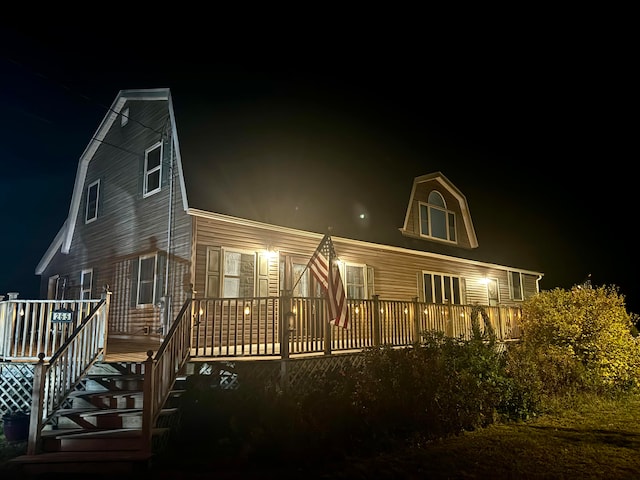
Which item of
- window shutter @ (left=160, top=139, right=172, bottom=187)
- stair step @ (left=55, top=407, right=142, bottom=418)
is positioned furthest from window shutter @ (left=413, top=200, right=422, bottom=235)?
stair step @ (left=55, top=407, right=142, bottom=418)

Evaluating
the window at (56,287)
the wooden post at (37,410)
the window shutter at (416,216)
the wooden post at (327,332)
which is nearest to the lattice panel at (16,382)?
the wooden post at (37,410)

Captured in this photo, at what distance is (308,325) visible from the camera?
30.0 ft

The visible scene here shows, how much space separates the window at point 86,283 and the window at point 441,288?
11672 mm

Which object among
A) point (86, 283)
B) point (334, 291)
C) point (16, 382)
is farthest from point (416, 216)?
point (16, 382)

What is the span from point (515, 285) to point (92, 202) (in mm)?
18885

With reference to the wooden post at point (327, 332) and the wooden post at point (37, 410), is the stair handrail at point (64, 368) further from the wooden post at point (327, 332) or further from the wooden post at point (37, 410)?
the wooden post at point (327, 332)

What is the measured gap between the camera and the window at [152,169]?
12.6 m

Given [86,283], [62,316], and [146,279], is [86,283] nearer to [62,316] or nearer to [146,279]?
[146,279]

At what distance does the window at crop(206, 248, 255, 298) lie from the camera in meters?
10.7

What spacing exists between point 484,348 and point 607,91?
30.1 meters

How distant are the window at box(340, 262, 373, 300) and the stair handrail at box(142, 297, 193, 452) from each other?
256 inches

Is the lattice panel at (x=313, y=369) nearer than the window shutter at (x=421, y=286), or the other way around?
the lattice panel at (x=313, y=369)

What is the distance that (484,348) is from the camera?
9523 mm

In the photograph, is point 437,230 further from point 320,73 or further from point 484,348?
point 320,73
